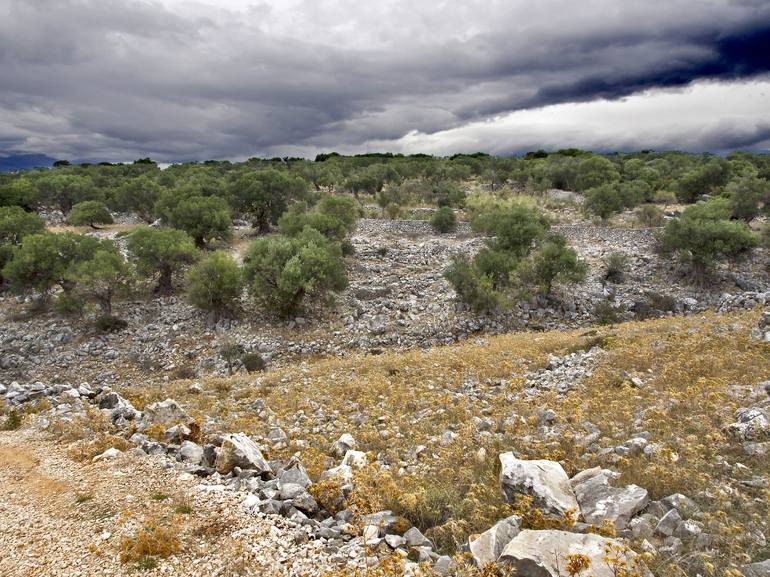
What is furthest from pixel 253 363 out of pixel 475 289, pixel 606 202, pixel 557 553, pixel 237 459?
pixel 606 202

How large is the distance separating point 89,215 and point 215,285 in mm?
31115

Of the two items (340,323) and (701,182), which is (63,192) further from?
(701,182)

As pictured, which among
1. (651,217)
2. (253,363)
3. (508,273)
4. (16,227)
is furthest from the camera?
(651,217)

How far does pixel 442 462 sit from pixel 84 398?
11.6m

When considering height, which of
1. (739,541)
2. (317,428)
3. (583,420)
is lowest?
(317,428)

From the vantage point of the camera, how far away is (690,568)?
467cm

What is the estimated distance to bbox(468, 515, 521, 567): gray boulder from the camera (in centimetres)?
507

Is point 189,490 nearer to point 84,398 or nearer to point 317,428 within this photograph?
point 317,428

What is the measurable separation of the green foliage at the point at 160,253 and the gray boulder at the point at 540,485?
88.4ft

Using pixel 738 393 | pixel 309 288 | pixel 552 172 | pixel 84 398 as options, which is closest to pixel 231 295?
pixel 309 288

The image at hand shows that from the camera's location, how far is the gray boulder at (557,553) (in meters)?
4.42

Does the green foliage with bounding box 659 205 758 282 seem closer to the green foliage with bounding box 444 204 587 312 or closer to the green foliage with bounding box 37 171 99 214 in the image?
the green foliage with bounding box 444 204 587 312

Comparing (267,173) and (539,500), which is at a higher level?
(267,173)

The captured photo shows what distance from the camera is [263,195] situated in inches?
1667
